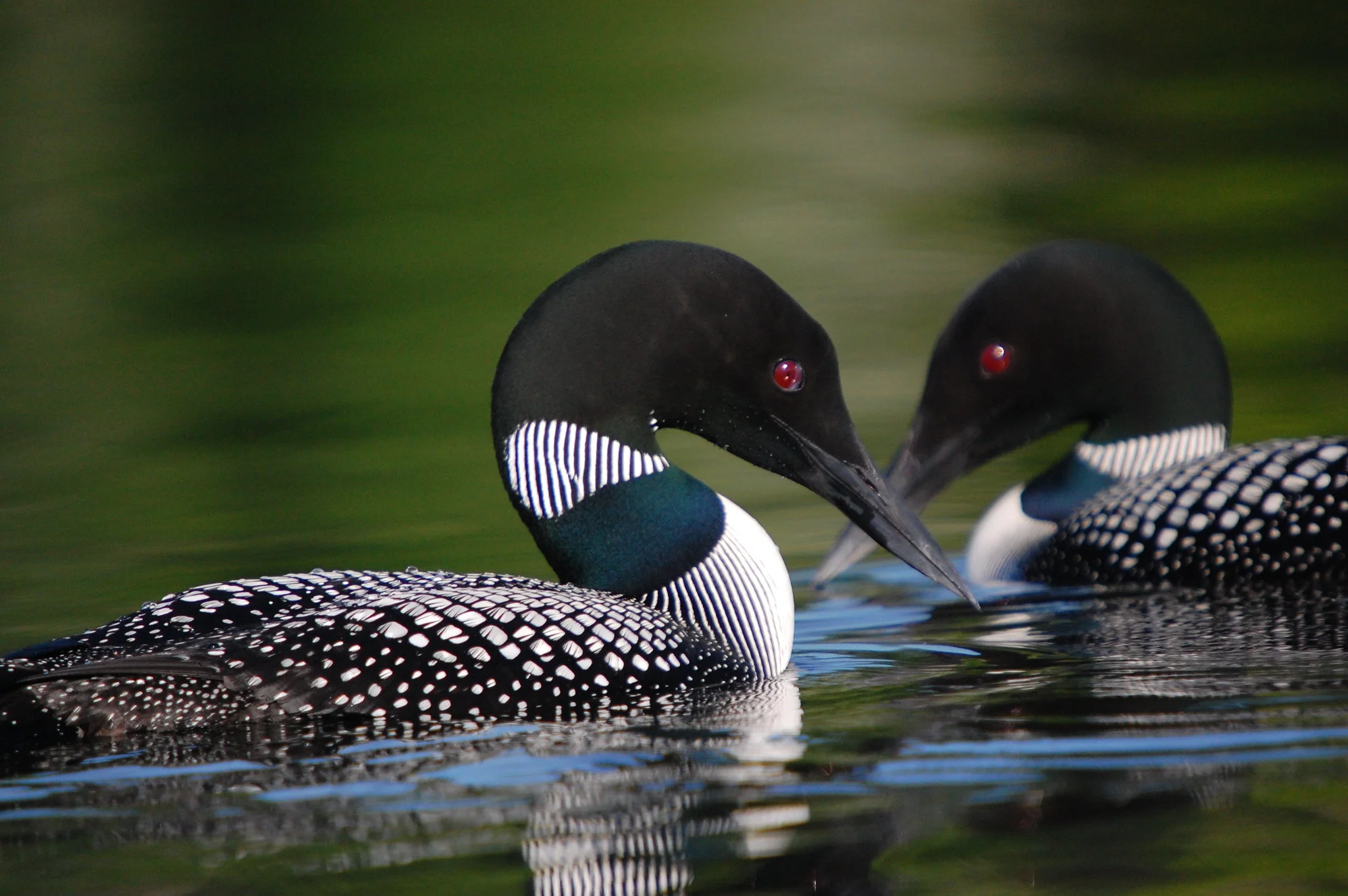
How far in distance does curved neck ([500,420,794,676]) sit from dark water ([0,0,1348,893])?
17cm

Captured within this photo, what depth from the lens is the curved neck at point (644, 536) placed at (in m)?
4.01

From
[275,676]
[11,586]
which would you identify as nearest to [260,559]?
[11,586]

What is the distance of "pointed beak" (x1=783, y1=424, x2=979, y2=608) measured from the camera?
4250 millimetres

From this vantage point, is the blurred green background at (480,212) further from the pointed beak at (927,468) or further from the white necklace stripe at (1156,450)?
the white necklace stripe at (1156,450)

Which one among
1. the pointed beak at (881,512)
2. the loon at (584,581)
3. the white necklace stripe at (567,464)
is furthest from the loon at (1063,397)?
the white necklace stripe at (567,464)

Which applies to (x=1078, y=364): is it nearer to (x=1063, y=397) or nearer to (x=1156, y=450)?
(x=1063, y=397)

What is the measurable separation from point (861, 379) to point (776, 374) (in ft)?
11.5

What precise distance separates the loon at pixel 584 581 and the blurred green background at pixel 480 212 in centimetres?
134

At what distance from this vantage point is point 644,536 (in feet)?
13.2

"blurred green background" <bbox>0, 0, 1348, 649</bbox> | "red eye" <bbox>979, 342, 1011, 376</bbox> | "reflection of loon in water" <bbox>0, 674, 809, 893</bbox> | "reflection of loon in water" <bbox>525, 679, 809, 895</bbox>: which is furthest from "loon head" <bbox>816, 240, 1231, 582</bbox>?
"reflection of loon in water" <bbox>525, 679, 809, 895</bbox>

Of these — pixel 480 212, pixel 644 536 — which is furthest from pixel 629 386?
pixel 480 212

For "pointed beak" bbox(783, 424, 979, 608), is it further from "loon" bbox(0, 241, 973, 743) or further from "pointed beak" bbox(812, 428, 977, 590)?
"pointed beak" bbox(812, 428, 977, 590)

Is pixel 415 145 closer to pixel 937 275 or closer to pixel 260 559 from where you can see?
pixel 937 275

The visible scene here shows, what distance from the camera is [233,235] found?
1095cm
